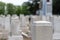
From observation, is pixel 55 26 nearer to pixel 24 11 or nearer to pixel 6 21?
pixel 6 21

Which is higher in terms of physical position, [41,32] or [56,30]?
[41,32]

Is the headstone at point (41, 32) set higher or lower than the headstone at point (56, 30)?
higher

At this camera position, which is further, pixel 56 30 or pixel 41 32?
pixel 56 30

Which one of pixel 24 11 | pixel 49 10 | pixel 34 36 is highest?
pixel 34 36

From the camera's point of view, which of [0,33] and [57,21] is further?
[0,33]

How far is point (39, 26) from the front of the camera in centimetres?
580

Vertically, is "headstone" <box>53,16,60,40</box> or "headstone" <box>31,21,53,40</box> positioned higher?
"headstone" <box>31,21,53,40</box>

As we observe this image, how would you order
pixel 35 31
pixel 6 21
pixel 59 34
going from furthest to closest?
1. pixel 6 21
2. pixel 59 34
3. pixel 35 31

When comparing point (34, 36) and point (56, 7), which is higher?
point (34, 36)

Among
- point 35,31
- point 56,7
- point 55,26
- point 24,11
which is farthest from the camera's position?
point 24,11

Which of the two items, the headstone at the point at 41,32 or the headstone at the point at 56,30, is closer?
the headstone at the point at 41,32

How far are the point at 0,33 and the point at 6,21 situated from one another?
192 cm

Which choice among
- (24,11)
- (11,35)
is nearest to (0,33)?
(11,35)

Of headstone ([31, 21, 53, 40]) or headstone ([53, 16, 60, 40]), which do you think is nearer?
headstone ([31, 21, 53, 40])
